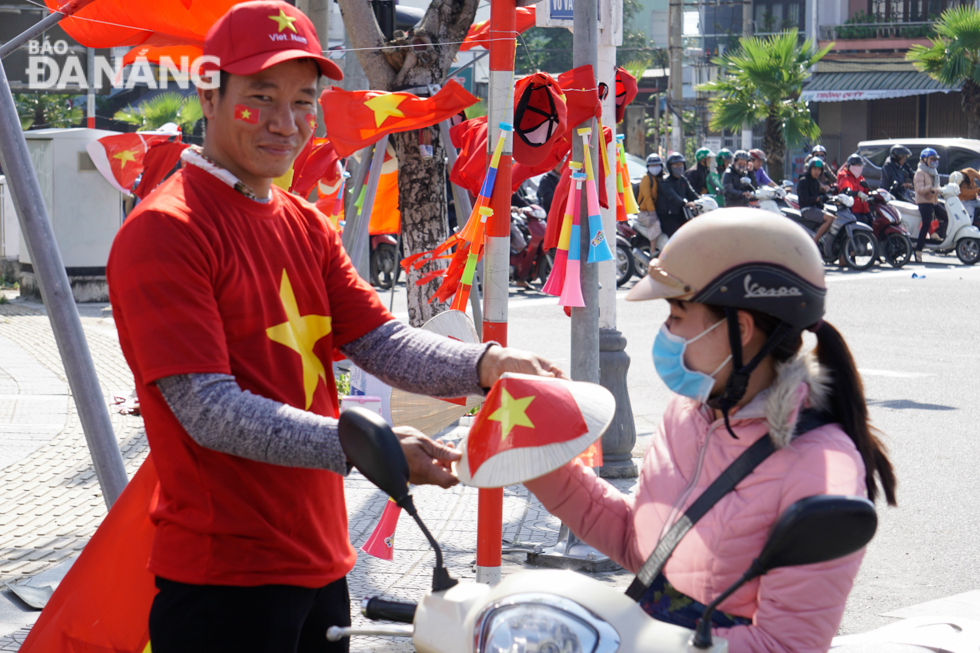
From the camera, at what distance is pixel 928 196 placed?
1838 cm

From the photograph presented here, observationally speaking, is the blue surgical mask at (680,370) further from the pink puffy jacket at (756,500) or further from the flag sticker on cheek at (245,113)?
the flag sticker on cheek at (245,113)

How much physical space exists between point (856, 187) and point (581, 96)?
14302 millimetres

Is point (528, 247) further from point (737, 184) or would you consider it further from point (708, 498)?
point (708, 498)

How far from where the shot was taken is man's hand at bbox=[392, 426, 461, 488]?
183cm

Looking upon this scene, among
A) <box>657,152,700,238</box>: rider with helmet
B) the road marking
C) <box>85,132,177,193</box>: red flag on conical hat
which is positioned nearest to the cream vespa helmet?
the road marking

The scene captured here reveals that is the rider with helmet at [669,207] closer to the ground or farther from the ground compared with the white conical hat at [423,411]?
closer to the ground

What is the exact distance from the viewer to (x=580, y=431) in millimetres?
1765

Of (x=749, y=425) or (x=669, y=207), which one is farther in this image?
(x=669, y=207)

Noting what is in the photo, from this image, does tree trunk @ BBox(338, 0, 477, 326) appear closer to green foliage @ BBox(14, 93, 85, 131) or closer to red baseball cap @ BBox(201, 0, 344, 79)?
red baseball cap @ BBox(201, 0, 344, 79)

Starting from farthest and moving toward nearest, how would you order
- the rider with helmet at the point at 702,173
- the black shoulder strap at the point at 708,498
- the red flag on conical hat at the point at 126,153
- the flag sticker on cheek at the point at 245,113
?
the rider with helmet at the point at 702,173 → the red flag on conical hat at the point at 126,153 → the flag sticker on cheek at the point at 245,113 → the black shoulder strap at the point at 708,498

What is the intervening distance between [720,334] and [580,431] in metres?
0.34

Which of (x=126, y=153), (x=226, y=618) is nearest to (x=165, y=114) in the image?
(x=126, y=153)

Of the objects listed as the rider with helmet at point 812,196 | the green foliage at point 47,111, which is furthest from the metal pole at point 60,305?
the green foliage at point 47,111

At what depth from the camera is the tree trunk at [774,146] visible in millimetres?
29156
